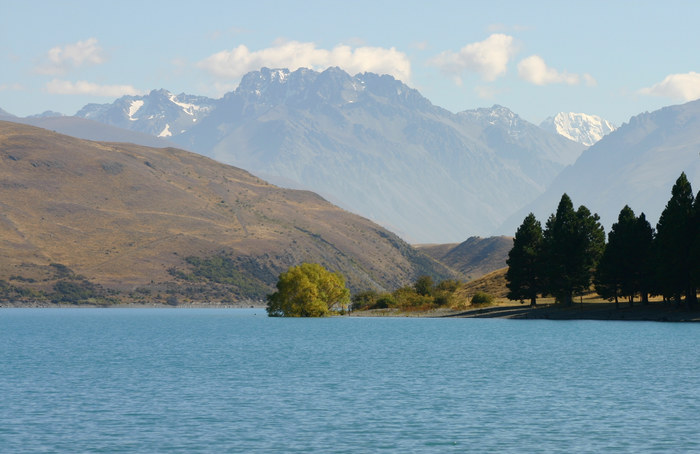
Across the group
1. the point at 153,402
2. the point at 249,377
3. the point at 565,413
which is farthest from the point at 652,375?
the point at 153,402

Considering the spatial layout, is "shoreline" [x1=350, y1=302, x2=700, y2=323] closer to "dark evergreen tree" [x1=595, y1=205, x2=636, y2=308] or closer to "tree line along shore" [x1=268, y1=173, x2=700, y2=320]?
"tree line along shore" [x1=268, y1=173, x2=700, y2=320]

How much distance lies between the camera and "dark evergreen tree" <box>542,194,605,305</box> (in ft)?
484

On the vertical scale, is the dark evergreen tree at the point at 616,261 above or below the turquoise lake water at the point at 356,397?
above

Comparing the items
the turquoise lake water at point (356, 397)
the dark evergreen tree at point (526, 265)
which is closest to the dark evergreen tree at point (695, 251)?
the turquoise lake water at point (356, 397)

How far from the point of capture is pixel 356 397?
54.4 m

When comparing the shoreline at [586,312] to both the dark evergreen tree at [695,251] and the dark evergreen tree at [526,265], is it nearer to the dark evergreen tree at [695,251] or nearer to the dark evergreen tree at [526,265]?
the dark evergreen tree at [526,265]

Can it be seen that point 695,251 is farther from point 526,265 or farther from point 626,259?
point 526,265

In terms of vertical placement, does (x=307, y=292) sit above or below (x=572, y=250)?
below

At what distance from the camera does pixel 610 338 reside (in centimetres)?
10462

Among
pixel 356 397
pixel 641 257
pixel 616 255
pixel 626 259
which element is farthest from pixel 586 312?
pixel 356 397

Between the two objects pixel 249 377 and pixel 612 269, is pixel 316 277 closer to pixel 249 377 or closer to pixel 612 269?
pixel 612 269

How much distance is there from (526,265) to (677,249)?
38348 millimetres

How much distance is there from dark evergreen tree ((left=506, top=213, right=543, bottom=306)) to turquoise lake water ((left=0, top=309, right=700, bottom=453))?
58529mm

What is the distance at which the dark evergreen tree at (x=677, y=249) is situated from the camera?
4931 inches
